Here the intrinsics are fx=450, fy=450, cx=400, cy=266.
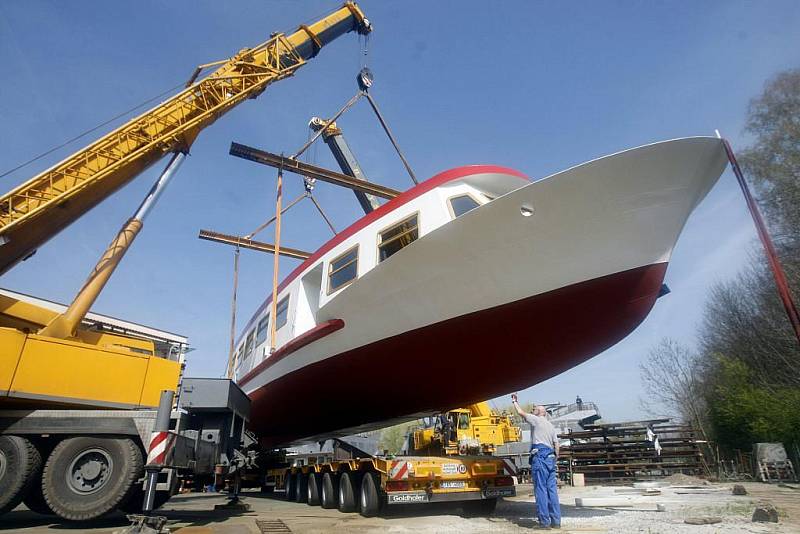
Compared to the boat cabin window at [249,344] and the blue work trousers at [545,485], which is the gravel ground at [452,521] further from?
the boat cabin window at [249,344]

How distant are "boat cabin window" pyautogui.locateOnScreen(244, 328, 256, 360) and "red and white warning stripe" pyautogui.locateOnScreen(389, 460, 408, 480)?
6048 millimetres

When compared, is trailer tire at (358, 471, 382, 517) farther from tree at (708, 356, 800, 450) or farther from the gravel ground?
tree at (708, 356, 800, 450)

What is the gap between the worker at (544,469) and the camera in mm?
5172

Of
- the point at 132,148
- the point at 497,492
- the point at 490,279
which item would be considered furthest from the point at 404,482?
the point at 132,148

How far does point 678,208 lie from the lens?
202 inches

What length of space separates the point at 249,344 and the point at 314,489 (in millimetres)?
4554

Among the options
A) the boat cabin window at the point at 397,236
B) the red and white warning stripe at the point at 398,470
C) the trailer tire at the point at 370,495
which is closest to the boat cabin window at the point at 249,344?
the trailer tire at the point at 370,495

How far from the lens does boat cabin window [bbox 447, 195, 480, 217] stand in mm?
6434

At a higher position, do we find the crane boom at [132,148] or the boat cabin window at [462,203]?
the crane boom at [132,148]

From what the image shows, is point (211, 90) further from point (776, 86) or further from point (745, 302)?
point (745, 302)

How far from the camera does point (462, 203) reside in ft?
21.3

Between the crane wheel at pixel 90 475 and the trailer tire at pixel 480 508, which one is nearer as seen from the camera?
the crane wheel at pixel 90 475

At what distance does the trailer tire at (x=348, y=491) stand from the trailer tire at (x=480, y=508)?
175 centimetres

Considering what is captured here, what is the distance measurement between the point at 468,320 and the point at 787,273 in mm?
19589
